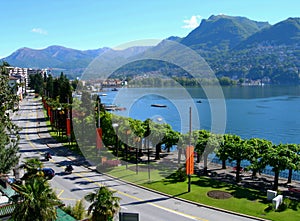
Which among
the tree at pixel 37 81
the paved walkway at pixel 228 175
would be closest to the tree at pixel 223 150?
the paved walkway at pixel 228 175

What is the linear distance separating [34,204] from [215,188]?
58.1 feet

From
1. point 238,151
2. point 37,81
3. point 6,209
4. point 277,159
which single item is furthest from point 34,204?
point 37,81

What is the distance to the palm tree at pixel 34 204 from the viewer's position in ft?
50.1

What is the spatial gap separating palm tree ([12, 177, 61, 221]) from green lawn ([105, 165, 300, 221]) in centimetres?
1313

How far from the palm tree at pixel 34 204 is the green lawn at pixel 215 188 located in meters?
13.1

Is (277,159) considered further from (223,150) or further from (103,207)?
(103,207)

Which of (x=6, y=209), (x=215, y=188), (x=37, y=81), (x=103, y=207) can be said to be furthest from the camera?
(x=37, y=81)

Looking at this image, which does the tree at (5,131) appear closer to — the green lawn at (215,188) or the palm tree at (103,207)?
the green lawn at (215,188)

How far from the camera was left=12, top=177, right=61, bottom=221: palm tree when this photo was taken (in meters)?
15.3

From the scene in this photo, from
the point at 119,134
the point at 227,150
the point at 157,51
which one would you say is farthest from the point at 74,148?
the point at 227,150

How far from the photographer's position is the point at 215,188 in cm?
2877

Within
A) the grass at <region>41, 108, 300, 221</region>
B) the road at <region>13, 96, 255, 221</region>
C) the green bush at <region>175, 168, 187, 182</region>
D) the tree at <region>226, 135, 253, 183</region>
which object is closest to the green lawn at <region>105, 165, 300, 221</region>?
the grass at <region>41, 108, 300, 221</region>

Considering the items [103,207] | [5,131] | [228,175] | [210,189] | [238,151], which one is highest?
[5,131]

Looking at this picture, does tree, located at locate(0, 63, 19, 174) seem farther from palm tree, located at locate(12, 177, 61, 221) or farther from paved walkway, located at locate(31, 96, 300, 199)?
paved walkway, located at locate(31, 96, 300, 199)
